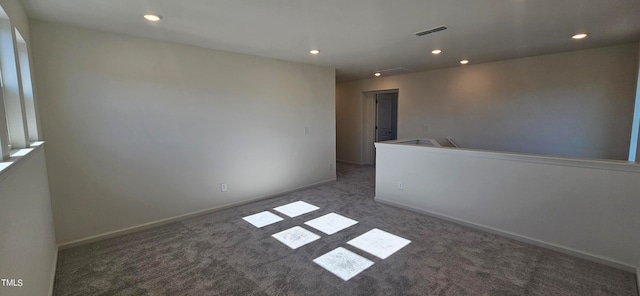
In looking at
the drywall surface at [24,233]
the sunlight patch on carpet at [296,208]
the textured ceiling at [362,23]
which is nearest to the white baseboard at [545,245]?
the sunlight patch on carpet at [296,208]

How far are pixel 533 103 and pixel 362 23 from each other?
3.59 metres

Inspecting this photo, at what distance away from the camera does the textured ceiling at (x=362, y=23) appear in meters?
2.25

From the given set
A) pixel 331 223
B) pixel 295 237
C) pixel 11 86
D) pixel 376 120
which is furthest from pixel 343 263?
pixel 376 120

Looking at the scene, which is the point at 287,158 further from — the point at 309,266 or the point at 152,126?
the point at 309,266

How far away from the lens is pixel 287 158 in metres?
4.75

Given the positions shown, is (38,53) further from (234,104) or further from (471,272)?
(471,272)

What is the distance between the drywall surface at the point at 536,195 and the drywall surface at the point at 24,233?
3.72 m

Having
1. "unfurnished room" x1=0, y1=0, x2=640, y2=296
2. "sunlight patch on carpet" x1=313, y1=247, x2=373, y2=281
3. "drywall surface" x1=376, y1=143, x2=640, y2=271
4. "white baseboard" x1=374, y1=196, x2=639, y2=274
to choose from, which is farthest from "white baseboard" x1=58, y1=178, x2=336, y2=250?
"white baseboard" x1=374, y1=196, x2=639, y2=274

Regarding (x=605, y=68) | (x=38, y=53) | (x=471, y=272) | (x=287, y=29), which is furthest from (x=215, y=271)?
(x=605, y=68)

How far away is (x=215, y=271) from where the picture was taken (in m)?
2.37

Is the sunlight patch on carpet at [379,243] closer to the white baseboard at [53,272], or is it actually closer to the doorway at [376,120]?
the white baseboard at [53,272]

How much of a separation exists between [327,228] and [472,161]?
1945 mm

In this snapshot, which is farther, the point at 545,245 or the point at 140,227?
the point at 140,227

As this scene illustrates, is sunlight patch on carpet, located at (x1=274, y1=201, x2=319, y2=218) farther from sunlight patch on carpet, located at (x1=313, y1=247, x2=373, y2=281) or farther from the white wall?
the white wall
